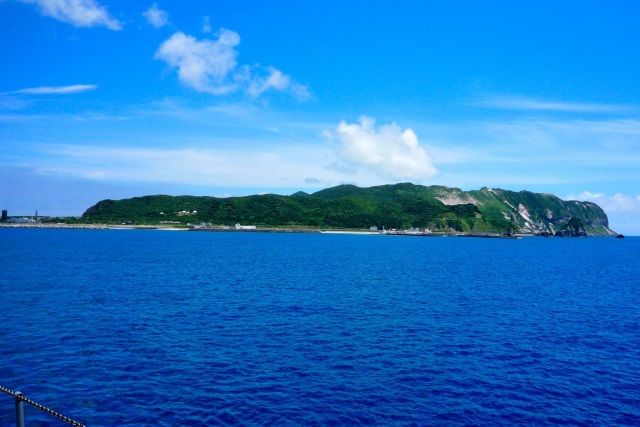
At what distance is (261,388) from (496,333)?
29.3 meters

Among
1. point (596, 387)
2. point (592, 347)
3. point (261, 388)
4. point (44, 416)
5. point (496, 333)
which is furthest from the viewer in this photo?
point (496, 333)

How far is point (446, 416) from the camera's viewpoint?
2897cm

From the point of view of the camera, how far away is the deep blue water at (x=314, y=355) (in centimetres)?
2923

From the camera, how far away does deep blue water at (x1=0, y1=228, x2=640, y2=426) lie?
29.2m

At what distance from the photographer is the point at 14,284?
7525 cm

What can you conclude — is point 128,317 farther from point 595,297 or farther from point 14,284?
point 595,297

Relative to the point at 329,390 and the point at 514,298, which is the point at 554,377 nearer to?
the point at 329,390

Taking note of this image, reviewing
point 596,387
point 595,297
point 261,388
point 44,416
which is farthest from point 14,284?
point 595,297

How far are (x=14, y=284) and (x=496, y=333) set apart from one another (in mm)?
74539

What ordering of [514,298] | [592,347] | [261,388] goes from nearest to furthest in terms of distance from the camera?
[261,388] < [592,347] < [514,298]

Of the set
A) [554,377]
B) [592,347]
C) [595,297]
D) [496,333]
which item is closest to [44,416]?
[554,377]

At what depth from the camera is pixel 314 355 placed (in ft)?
131

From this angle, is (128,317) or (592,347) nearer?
(592,347)

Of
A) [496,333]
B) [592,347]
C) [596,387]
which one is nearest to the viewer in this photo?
[596,387]
